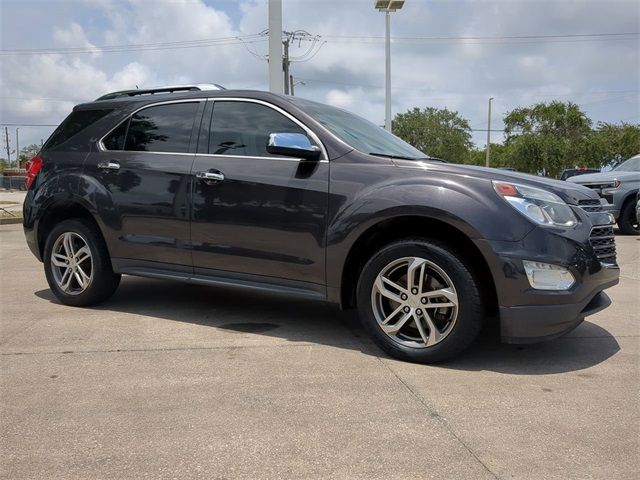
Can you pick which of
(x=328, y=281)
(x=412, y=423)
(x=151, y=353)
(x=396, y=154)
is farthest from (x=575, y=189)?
(x=151, y=353)

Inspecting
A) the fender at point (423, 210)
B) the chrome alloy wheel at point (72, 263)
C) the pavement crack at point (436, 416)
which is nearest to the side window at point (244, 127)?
the fender at point (423, 210)

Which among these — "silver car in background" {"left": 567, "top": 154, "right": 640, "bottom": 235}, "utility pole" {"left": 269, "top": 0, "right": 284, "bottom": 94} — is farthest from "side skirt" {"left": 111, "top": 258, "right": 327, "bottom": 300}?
"silver car in background" {"left": 567, "top": 154, "right": 640, "bottom": 235}

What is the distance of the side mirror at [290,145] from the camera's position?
4023 mm

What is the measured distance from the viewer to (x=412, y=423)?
117 inches

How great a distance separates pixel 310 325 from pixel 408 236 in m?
1.37

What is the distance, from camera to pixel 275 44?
38.2 feet

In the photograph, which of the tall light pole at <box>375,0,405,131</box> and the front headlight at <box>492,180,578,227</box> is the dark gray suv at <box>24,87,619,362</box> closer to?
the front headlight at <box>492,180,578,227</box>

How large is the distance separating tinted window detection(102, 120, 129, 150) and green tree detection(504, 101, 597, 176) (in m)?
47.9

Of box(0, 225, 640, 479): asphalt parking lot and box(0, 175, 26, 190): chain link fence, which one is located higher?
box(0, 175, 26, 190): chain link fence

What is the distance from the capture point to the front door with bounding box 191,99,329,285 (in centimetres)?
413

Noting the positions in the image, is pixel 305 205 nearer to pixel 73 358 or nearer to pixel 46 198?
pixel 73 358

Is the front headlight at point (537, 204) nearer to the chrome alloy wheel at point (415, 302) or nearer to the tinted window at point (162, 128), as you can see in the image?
the chrome alloy wheel at point (415, 302)

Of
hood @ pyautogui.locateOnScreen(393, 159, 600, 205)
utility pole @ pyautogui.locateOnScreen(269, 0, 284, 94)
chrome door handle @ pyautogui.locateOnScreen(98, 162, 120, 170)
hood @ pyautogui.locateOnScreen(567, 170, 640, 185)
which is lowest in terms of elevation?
hood @ pyautogui.locateOnScreen(393, 159, 600, 205)

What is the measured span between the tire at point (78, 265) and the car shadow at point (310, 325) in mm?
224
